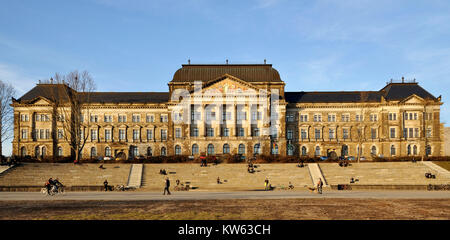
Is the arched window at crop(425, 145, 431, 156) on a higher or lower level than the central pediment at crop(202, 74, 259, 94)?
lower

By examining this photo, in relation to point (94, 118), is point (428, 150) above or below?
below

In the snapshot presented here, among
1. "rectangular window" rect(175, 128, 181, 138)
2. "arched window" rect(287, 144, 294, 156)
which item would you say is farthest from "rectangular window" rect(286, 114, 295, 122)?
"rectangular window" rect(175, 128, 181, 138)

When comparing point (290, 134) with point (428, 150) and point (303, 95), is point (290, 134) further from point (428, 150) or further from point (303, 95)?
point (428, 150)

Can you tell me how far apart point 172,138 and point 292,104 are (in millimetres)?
27199

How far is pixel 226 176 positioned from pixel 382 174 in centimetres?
2142

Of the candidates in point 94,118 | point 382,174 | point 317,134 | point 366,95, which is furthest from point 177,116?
point 366,95

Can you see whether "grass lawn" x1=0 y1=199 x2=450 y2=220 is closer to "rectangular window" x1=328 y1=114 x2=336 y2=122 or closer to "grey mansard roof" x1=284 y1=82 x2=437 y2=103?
"rectangular window" x1=328 y1=114 x2=336 y2=122

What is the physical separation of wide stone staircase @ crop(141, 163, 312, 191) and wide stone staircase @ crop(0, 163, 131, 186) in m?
3.90

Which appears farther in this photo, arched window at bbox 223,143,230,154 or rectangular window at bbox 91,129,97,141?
rectangular window at bbox 91,129,97,141

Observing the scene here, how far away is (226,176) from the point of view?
5234 centimetres

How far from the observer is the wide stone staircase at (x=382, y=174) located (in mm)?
48562

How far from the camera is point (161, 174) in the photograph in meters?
52.5

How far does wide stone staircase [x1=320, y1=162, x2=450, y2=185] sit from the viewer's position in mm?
48562

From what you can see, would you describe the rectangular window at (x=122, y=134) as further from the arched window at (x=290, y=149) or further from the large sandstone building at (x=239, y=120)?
the arched window at (x=290, y=149)
